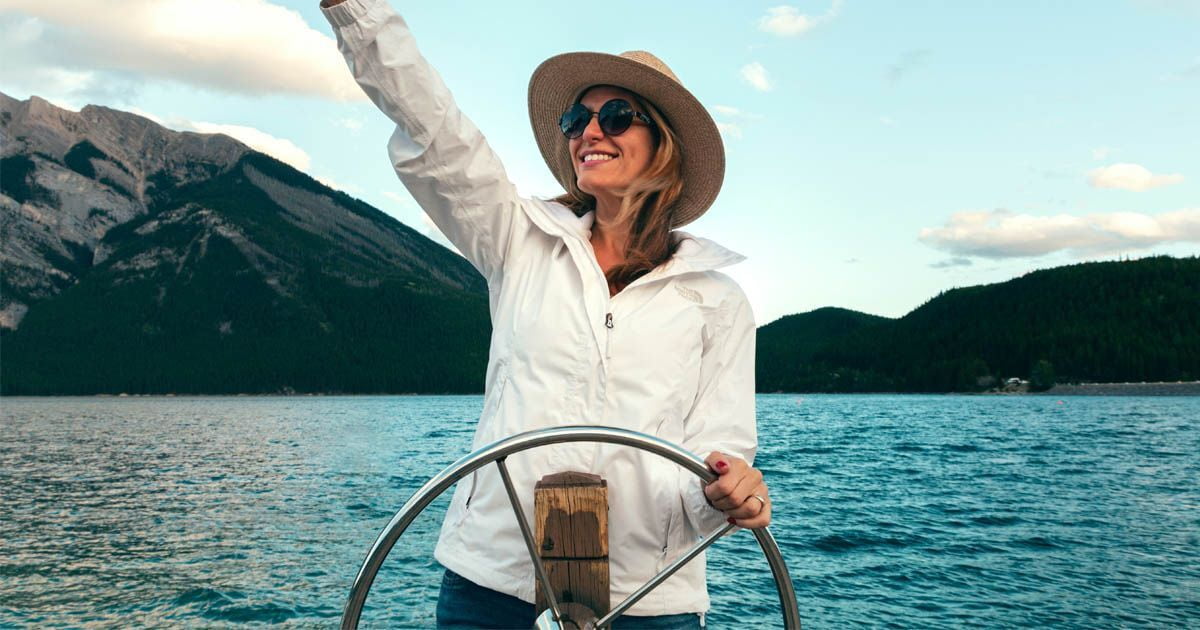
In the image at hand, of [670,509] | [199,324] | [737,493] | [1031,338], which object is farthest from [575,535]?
[199,324]

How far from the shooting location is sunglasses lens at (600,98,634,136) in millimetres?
2387

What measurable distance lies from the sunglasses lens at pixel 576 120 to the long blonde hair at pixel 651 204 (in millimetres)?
162

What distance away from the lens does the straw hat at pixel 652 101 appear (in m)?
2.39

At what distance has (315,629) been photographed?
41.6ft

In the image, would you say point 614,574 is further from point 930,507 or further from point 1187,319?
point 1187,319

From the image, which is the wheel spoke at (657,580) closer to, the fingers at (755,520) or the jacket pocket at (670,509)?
the fingers at (755,520)

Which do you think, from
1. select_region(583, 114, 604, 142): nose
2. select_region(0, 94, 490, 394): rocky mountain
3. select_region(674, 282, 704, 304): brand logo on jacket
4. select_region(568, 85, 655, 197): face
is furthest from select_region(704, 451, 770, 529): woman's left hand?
select_region(0, 94, 490, 394): rocky mountain

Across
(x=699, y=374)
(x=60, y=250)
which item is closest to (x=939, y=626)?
(x=699, y=374)

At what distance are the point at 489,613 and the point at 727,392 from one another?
77 centimetres

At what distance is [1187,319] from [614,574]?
167 m

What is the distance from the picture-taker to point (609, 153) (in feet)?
7.78

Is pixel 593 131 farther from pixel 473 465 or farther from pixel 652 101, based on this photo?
pixel 473 465

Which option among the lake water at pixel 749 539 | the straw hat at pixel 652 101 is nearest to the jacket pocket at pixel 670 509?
the straw hat at pixel 652 101

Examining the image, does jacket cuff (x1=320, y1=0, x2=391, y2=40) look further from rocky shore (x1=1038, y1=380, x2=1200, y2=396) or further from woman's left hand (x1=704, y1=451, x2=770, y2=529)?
rocky shore (x1=1038, y1=380, x2=1200, y2=396)
